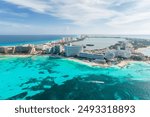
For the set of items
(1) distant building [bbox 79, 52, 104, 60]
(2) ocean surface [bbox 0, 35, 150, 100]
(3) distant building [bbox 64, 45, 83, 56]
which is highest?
(3) distant building [bbox 64, 45, 83, 56]

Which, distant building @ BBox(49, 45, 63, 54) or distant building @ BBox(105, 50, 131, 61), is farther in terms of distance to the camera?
distant building @ BBox(49, 45, 63, 54)

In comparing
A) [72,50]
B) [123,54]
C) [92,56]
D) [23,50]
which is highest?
[72,50]

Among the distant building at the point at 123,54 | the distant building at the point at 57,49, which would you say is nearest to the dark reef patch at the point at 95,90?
the distant building at the point at 123,54

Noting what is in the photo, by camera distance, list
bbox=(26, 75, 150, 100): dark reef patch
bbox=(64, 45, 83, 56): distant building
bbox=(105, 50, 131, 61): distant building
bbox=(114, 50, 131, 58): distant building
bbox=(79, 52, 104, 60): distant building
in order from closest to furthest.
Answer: bbox=(26, 75, 150, 100): dark reef patch, bbox=(105, 50, 131, 61): distant building, bbox=(79, 52, 104, 60): distant building, bbox=(114, 50, 131, 58): distant building, bbox=(64, 45, 83, 56): distant building

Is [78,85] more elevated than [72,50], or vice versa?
[72,50]

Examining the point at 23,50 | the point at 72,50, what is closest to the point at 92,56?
the point at 72,50

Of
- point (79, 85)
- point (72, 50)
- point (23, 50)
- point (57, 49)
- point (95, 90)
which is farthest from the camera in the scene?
point (23, 50)

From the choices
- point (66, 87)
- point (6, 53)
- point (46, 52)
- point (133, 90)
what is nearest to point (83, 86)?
point (66, 87)

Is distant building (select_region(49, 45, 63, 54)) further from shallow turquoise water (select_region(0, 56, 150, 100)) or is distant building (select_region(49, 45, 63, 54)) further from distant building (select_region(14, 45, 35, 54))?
shallow turquoise water (select_region(0, 56, 150, 100))

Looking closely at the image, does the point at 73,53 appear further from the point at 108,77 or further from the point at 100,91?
the point at 100,91

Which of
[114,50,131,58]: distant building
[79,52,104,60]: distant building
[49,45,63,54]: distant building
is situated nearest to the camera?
[79,52,104,60]: distant building

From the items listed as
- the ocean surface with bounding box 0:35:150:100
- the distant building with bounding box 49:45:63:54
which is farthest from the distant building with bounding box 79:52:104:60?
the ocean surface with bounding box 0:35:150:100

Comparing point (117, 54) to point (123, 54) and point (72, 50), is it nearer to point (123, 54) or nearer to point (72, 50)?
point (123, 54)
